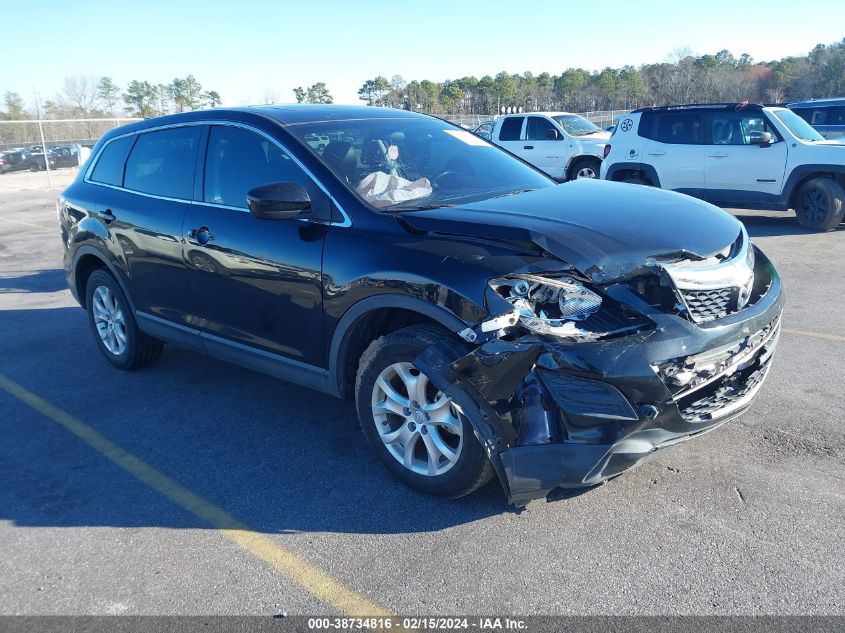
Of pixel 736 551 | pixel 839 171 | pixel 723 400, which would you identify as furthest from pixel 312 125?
pixel 839 171

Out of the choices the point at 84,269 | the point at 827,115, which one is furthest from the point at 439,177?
the point at 827,115

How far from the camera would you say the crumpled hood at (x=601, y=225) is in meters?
3.12

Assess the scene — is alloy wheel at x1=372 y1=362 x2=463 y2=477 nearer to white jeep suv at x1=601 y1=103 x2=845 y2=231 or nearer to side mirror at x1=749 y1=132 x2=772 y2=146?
white jeep suv at x1=601 y1=103 x2=845 y2=231

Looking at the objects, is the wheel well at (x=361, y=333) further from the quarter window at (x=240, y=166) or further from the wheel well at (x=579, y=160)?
the wheel well at (x=579, y=160)

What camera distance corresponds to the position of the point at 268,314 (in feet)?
13.6

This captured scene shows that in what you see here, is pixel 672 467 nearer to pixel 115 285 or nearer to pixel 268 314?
pixel 268 314

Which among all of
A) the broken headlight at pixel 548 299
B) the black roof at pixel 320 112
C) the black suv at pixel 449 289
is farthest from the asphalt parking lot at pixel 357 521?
the black roof at pixel 320 112

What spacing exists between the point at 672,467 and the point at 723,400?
0.65 meters

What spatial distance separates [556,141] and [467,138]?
39.9 feet

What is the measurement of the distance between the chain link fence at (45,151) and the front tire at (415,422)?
86.2ft

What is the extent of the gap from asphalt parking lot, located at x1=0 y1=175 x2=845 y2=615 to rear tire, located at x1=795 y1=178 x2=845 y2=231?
650 cm

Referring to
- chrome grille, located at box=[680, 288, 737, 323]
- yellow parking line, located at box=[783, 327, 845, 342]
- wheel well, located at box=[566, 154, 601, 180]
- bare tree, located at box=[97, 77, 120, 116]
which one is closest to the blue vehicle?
wheel well, located at box=[566, 154, 601, 180]

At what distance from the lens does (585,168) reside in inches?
638

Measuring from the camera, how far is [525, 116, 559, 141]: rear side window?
16.6 m
